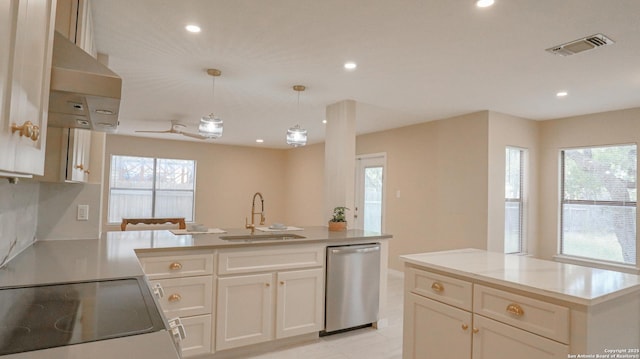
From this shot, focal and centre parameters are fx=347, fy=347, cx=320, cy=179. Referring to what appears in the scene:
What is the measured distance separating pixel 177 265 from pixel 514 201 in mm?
4428

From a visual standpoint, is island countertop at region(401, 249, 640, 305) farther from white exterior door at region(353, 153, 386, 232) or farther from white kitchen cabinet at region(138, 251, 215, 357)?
white exterior door at region(353, 153, 386, 232)

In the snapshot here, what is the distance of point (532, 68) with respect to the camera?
9.80ft

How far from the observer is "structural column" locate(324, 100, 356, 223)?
4.01 metres

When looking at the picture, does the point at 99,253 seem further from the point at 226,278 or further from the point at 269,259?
the point at 269,259

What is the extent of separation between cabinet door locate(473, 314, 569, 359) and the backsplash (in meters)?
2.28

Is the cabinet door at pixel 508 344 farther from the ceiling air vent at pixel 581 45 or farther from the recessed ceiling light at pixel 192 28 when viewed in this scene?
the recessed ceiling light at pixel 192 28

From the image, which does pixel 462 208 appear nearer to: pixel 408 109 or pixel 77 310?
pixel 408 109

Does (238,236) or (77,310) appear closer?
(77,310)

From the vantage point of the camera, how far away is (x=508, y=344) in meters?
1.66

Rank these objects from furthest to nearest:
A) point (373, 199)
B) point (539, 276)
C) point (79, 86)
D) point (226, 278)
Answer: point (373, 199)
point (226, 278)
point (539, 276)
point (79, 86)

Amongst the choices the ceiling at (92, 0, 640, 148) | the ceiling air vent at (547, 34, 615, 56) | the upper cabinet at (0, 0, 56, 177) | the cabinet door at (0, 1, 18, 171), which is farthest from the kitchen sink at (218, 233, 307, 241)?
the ceiling air vent at (547, 34, 615, 56)

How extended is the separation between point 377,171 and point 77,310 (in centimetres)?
558

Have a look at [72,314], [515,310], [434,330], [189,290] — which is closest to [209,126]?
[189,290]

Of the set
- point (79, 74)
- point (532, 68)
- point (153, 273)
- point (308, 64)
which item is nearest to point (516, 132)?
point (532, 68)
